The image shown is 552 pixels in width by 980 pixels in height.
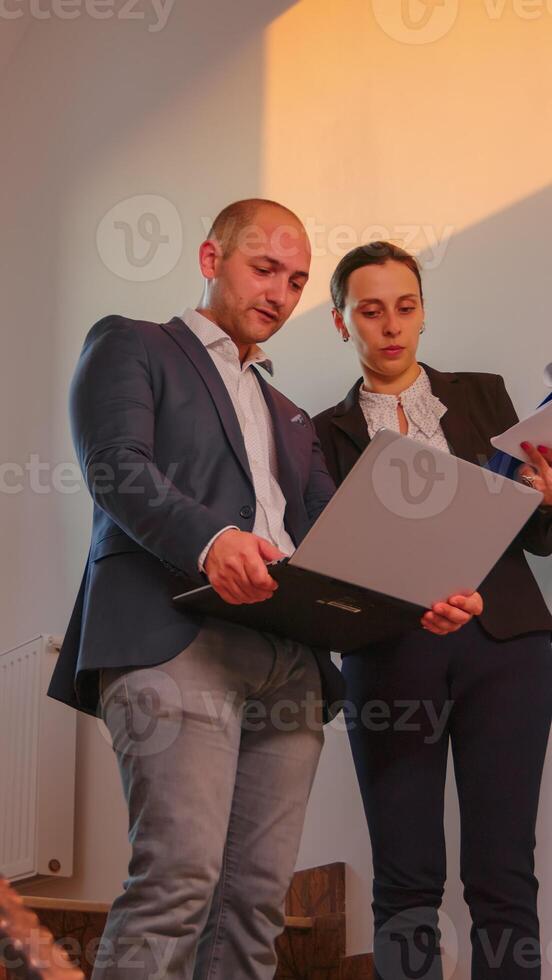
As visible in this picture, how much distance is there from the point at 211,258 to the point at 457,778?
92 cm

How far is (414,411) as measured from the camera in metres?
2.13

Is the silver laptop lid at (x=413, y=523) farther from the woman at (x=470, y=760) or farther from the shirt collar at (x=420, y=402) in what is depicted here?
the shirt collar at (x=420, y=402)

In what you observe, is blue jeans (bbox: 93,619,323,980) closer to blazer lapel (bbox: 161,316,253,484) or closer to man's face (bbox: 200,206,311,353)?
blazer lapel (bbox: 161,316,253,484)

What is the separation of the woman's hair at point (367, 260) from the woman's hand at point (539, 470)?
0.48m

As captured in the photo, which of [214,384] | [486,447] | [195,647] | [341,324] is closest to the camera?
[195,647]

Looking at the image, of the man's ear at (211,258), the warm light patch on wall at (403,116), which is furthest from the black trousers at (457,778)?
the warm light patch on wall at (403,116)

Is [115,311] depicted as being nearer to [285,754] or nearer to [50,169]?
[50,169]

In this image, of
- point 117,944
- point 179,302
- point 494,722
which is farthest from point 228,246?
point 179,302

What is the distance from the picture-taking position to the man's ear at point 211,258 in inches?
72.9

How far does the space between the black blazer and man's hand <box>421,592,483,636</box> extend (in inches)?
10.0

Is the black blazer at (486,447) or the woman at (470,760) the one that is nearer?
the woman at (470,760)

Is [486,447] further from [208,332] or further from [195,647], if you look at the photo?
[195,647]

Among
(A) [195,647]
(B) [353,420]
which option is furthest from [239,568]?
(B) [353,420]

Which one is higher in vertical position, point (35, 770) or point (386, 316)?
point (386, 316)
